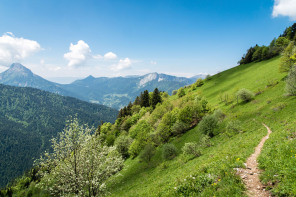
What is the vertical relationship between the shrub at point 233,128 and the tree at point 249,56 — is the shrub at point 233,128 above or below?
below

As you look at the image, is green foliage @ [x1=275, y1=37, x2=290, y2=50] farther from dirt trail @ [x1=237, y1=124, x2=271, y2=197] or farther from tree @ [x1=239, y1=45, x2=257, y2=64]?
dirt trail @ [x1=237, y1=124, x2=271, y2=197]

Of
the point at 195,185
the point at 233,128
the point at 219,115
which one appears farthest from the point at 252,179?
the point at 219,115

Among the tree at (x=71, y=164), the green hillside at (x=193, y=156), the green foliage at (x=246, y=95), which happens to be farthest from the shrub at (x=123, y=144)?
the green foliage at (x=246, y=95)

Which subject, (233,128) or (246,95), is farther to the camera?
(246,95)

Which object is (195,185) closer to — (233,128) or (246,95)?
(233,128)

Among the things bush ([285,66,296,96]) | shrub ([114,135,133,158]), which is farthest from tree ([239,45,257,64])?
shrub ([114,135,133,158])

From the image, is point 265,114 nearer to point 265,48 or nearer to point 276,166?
point 276,166

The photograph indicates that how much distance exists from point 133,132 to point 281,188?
64.8 m

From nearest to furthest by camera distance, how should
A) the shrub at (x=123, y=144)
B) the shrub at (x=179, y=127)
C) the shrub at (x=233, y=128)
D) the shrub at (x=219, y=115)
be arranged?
the shrub at (x=233, y=128), the shrub at (x=219, y=115), the shrub at (x=179, y=127), the shrub at (x=123, y=144)

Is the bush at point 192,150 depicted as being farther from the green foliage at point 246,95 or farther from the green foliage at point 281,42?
the green foliage at point 281,42

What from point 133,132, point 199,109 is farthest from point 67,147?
point 133,132

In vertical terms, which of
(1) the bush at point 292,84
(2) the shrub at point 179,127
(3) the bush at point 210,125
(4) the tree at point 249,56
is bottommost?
(2) the shrub at point 179,127

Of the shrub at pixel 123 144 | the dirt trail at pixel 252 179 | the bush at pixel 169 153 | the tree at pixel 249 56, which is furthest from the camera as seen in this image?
the tree at pixel 249 56

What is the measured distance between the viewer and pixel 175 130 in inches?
2055
